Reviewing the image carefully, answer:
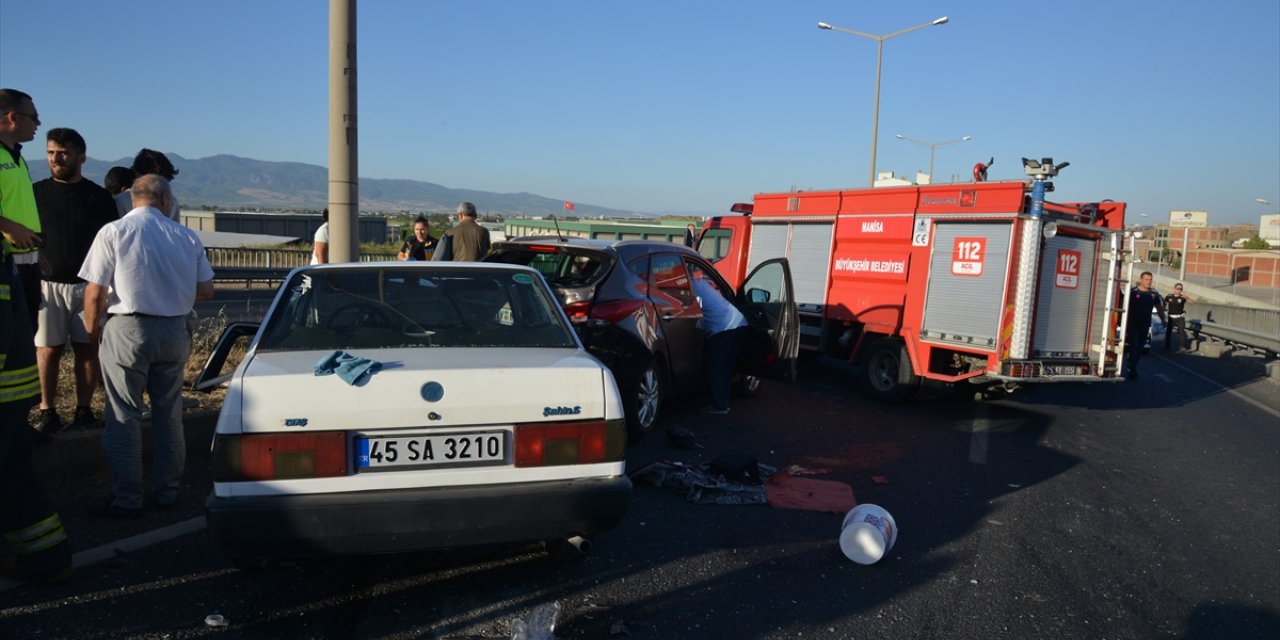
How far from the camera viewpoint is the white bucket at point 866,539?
4.66 metres

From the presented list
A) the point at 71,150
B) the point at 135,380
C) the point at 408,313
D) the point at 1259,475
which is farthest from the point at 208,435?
the point at 1259,475

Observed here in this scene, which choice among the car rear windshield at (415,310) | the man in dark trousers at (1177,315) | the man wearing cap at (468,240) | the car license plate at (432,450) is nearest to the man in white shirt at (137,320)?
the car rear windshield at (415,310)

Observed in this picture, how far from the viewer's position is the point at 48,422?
5.37m

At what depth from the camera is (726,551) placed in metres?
4.76

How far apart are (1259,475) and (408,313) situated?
7.52 meters

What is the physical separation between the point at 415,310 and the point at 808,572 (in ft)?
7.90

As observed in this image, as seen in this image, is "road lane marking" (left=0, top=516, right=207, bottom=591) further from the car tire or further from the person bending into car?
the person bending into car

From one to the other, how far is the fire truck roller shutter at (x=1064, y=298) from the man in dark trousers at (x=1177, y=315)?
36.7 ft

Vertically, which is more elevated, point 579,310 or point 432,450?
point 579,310

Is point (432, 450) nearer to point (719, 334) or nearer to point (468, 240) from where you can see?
point (719, 334)

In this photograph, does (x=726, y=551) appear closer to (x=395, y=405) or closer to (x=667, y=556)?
(x=667, y=556)

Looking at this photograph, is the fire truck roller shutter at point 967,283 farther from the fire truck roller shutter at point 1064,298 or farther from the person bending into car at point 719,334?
the person bending into car at point 719,334

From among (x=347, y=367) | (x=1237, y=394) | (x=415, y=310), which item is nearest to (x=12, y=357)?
(x=347, y=367)

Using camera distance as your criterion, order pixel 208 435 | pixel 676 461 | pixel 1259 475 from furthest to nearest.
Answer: pixel 1259 475, pixel 676 461, pixel 208 435
